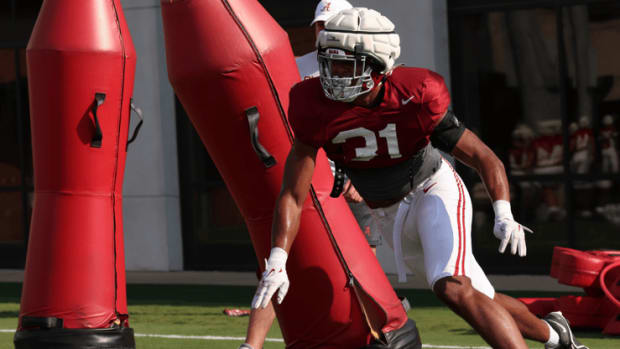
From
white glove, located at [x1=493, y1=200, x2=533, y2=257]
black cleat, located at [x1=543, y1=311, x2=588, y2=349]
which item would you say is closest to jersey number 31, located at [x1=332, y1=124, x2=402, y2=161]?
white glove, located at [x1=493, y1=200, x2=533, y2=257]

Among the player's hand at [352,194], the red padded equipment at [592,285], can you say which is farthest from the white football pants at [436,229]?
the red padded equipment at [592,285]

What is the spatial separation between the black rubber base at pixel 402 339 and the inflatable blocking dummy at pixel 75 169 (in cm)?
138

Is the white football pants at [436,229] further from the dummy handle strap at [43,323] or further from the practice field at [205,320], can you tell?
the dummy handle strap at [43,323]

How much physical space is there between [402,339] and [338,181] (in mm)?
736

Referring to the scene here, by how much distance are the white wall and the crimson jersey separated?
712 cm

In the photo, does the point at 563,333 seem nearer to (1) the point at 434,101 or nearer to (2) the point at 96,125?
(1) the point at 434,101

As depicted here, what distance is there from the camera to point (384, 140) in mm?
4887

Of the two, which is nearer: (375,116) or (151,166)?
(375,116)

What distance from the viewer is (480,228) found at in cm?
1109

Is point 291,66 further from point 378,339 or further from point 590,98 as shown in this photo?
point 590,98

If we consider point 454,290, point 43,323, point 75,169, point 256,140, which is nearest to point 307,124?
point 256,140

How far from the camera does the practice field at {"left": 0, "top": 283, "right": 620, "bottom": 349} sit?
701 centimetres

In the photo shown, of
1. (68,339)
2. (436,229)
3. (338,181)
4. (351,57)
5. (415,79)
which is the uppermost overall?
(351,57)

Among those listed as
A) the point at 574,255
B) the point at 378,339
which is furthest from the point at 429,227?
the point at 574,255
